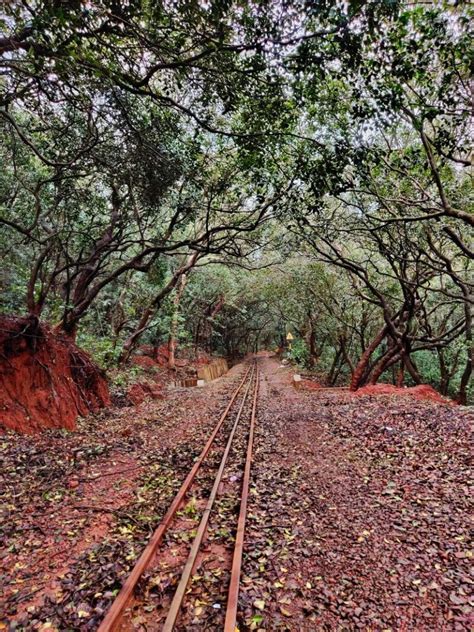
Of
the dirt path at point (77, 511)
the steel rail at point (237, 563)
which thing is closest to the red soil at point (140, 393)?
the dirt path at point (77, 511)

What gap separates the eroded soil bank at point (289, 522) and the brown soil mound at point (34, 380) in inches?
20.4

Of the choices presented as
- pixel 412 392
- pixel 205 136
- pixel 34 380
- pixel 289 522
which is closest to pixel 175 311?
pixel 205 136

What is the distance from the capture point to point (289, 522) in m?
4.51

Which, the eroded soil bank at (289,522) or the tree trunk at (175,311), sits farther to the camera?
the tree trunk at (175,311)

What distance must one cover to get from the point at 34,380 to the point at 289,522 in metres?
5.98

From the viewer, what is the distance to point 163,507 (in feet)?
15.8

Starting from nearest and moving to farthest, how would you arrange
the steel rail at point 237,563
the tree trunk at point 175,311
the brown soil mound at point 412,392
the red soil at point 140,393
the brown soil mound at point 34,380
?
the steel rail at point 237,563, the brown soil mound at point 34,380, the brown soil mound at point 412,392, the red soil at point 140,393, the tree trunk at point 175,311

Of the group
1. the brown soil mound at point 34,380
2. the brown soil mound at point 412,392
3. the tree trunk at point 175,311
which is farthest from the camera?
the tree trunk at point 175,311

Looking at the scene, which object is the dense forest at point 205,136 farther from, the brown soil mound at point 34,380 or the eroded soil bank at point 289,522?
the eroded soil bank at point 289,522

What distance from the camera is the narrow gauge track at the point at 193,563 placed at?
9.68 feet

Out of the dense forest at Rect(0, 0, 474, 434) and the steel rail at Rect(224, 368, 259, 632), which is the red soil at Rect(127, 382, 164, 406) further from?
the steel rail at Rect(224, 368, 259, 632)

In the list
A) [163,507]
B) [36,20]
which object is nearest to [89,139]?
[36,20]

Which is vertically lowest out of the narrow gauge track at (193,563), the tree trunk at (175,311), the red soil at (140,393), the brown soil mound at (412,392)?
the narrow gauge track at (193,563)

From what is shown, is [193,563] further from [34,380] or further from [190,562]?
[34,380]
